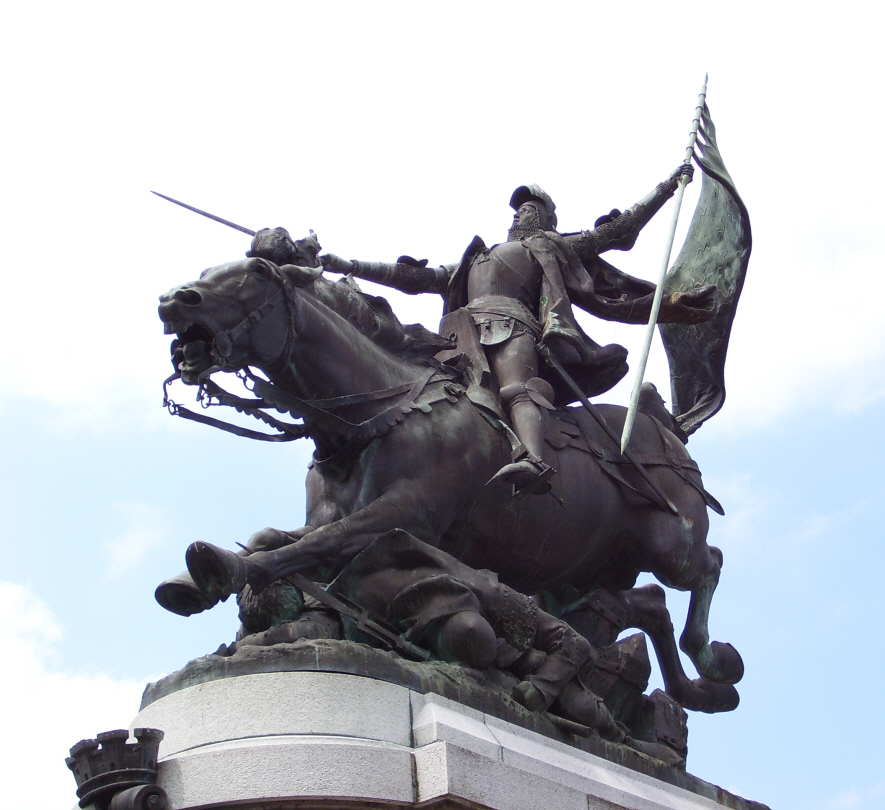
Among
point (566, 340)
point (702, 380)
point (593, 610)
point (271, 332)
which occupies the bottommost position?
point (593, 610)

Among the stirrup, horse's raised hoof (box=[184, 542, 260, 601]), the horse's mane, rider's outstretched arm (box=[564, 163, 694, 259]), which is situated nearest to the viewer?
horse's raised hoof (box=[184, 542, 260, 601])

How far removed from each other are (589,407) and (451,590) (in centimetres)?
224

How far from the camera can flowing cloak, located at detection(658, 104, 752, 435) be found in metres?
12.0

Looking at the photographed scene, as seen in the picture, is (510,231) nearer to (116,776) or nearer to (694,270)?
(694,270)

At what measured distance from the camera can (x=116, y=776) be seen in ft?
22.7

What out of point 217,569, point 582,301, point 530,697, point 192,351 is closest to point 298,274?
point 192,351

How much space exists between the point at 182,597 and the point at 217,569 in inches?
19.3

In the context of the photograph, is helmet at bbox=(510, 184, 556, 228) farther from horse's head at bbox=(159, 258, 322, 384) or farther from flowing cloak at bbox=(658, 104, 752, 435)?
horse's head at bbox=(159, 258, 322, 384)

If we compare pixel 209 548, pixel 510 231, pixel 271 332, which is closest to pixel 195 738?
pixel 209 548

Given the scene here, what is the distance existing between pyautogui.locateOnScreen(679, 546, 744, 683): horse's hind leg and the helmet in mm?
2789

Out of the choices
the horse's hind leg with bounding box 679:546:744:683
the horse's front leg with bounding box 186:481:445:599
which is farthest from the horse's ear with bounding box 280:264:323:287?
the horse's hind leg with bounding box 679:546:744:683

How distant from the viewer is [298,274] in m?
8.93

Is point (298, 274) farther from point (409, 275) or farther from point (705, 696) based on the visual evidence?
point (705, 696)

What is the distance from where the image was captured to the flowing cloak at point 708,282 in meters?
12.0
